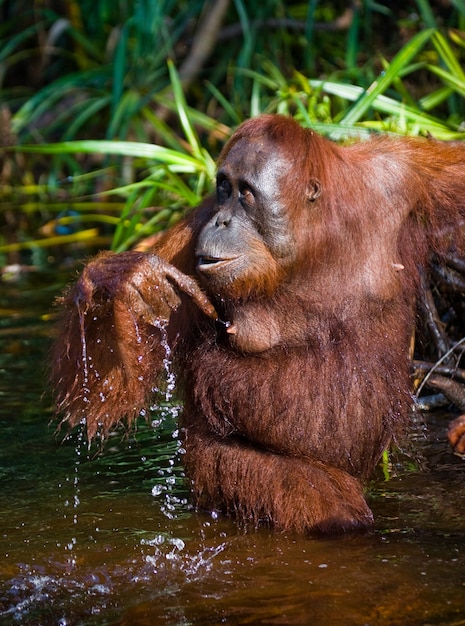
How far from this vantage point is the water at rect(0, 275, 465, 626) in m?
3.38

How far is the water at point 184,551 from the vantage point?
3.38m

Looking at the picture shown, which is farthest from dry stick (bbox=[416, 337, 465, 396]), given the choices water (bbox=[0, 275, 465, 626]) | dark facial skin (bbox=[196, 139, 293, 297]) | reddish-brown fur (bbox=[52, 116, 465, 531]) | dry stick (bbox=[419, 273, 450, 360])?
dark facial skin (bbox=[196, 139, 293, 297])

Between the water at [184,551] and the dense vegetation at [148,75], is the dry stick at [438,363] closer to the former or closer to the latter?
the water at [184,551]

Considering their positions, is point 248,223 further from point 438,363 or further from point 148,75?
point 148,75

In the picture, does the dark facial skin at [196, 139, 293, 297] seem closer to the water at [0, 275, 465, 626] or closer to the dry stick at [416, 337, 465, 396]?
the water at [0, 275, 465, 626]

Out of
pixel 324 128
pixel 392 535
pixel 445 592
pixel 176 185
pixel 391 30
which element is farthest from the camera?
pixel 391 30

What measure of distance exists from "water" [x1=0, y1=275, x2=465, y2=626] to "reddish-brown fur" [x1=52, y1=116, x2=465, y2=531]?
0.63 ft

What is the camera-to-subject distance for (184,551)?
12.8ft

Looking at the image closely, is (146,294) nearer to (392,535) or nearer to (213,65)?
(392,535)

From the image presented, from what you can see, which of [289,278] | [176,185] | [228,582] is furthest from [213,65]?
[228,582]

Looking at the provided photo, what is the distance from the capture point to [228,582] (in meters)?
3.60

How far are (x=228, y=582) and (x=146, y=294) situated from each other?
1.08 meters

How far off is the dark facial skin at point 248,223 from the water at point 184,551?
2.99 ft

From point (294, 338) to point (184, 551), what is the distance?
0.89m
